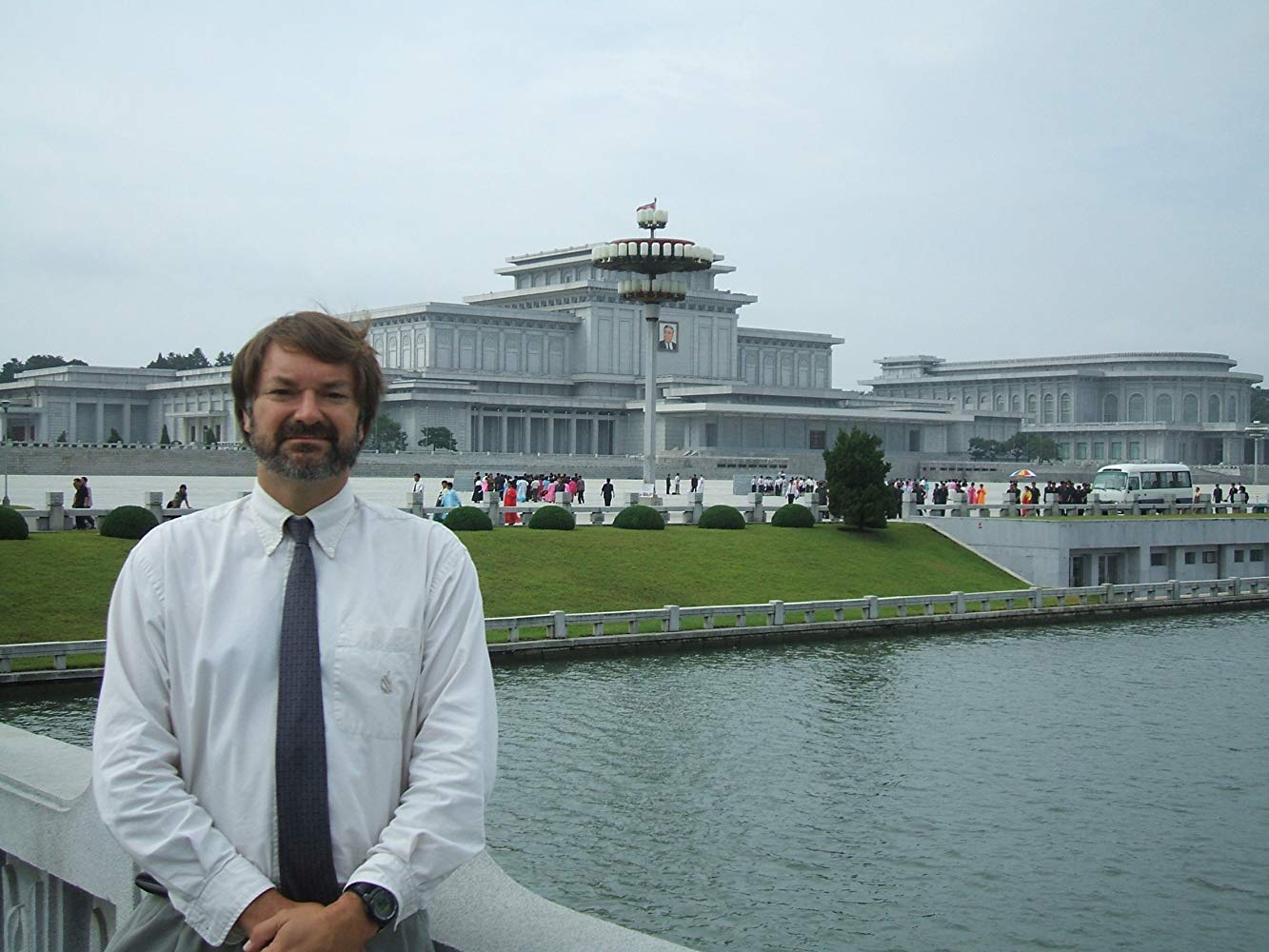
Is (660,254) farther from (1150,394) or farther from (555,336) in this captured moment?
(1150,394)

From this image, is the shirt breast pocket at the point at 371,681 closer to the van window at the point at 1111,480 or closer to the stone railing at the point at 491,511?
the stone railing at the point at 491,511

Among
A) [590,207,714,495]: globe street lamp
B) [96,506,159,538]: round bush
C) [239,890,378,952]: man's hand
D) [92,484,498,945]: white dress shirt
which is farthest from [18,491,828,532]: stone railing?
[239,890,378,952]: man's hand

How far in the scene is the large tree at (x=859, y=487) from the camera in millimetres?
40688

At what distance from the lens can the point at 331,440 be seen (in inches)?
154

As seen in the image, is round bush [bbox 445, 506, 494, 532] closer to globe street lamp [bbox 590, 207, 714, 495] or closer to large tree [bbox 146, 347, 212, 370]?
globe street lamp [bbox 590, 207, 714, 495]

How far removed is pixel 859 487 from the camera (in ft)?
135

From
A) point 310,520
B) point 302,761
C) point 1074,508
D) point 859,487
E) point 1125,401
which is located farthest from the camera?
point 1125,401

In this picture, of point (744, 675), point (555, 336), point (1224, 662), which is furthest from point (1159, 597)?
point (555, 336)

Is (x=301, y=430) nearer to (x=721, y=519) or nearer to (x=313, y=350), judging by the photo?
(x=313, y=350)

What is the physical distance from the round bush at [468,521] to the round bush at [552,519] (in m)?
1.25

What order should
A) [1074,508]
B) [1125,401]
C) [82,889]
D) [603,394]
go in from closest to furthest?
[82,889] → [1074,508] → [603,394] → [1125,401]

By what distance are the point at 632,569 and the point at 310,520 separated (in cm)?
2997

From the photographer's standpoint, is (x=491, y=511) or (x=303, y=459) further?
(x=491, y=511)

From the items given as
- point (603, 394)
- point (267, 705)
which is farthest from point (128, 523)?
point (603, 394)
